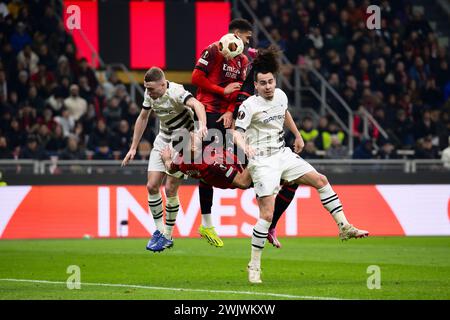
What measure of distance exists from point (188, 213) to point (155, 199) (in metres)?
5.69

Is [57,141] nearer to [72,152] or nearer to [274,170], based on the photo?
[72,152]

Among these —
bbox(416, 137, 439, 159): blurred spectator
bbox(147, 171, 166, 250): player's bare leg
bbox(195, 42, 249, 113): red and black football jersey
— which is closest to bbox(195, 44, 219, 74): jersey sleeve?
bbox(195, 42, 249, 113): red and black football jersey

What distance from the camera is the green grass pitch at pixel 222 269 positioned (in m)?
9.73

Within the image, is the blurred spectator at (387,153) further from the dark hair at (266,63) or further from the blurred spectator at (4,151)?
Answer: the dark hair at (266,63)

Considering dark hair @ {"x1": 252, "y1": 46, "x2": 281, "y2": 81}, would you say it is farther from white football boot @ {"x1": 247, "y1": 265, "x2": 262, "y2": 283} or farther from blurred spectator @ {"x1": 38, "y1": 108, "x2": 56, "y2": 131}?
blurred spectator @ {"x1": 38, "y1": 108, "x2": 56, "y2": 131}

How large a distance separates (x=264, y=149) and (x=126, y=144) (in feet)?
34.0

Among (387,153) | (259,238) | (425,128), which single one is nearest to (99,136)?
(387,153)

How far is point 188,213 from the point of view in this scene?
62.7 feet

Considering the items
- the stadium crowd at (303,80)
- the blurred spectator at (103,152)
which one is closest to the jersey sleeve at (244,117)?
the stadium crowd at (303,80)

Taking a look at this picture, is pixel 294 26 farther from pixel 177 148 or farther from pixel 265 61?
pixel 265 61

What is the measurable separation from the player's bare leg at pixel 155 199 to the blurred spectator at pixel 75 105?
8.62 metres

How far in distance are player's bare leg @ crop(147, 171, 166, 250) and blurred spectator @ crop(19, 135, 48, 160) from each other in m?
7.27

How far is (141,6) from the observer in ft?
80.8
